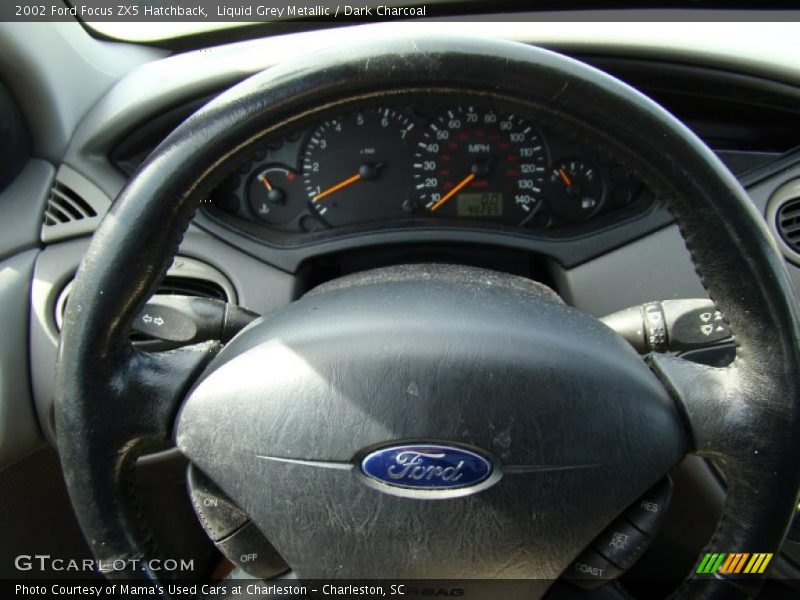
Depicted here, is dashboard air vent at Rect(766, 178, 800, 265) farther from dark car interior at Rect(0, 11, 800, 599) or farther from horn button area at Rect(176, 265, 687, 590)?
horn button area at Rect(176, 265, 687, 590)

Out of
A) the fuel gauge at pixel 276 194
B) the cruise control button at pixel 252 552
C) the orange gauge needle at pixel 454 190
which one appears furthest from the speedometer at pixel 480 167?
the cruise control button at pixel 252 552

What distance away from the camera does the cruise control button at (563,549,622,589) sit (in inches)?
34.0

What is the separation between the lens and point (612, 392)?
0.82 metres

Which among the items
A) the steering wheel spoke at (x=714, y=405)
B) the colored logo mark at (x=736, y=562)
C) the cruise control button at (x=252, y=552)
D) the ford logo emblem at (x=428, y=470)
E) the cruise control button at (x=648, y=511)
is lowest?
the cruise control button at (x=252, y=552)

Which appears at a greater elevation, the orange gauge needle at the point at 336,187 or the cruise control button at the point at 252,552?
the orange gauge needle at the point at 336,187

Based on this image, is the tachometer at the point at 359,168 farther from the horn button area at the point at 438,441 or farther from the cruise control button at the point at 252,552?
the cruise control button at the point at 252,552

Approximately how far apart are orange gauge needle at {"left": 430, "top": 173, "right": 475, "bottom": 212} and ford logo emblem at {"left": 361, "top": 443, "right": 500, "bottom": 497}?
2.76 feet

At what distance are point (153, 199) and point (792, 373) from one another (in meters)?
0.67

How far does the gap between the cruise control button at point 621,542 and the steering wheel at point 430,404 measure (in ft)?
0.10

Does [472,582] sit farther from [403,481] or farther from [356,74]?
[356,74]

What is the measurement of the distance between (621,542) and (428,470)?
0.82 ft

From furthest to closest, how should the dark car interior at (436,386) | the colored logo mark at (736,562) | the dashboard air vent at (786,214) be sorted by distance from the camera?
the dashboard air vent at (786,214) → the colored logo mark at (736,562) → the dark car interior at (436,386)

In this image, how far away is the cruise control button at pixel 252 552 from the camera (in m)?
0.88

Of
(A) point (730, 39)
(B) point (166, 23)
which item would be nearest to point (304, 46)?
(B) point (166, 23)
